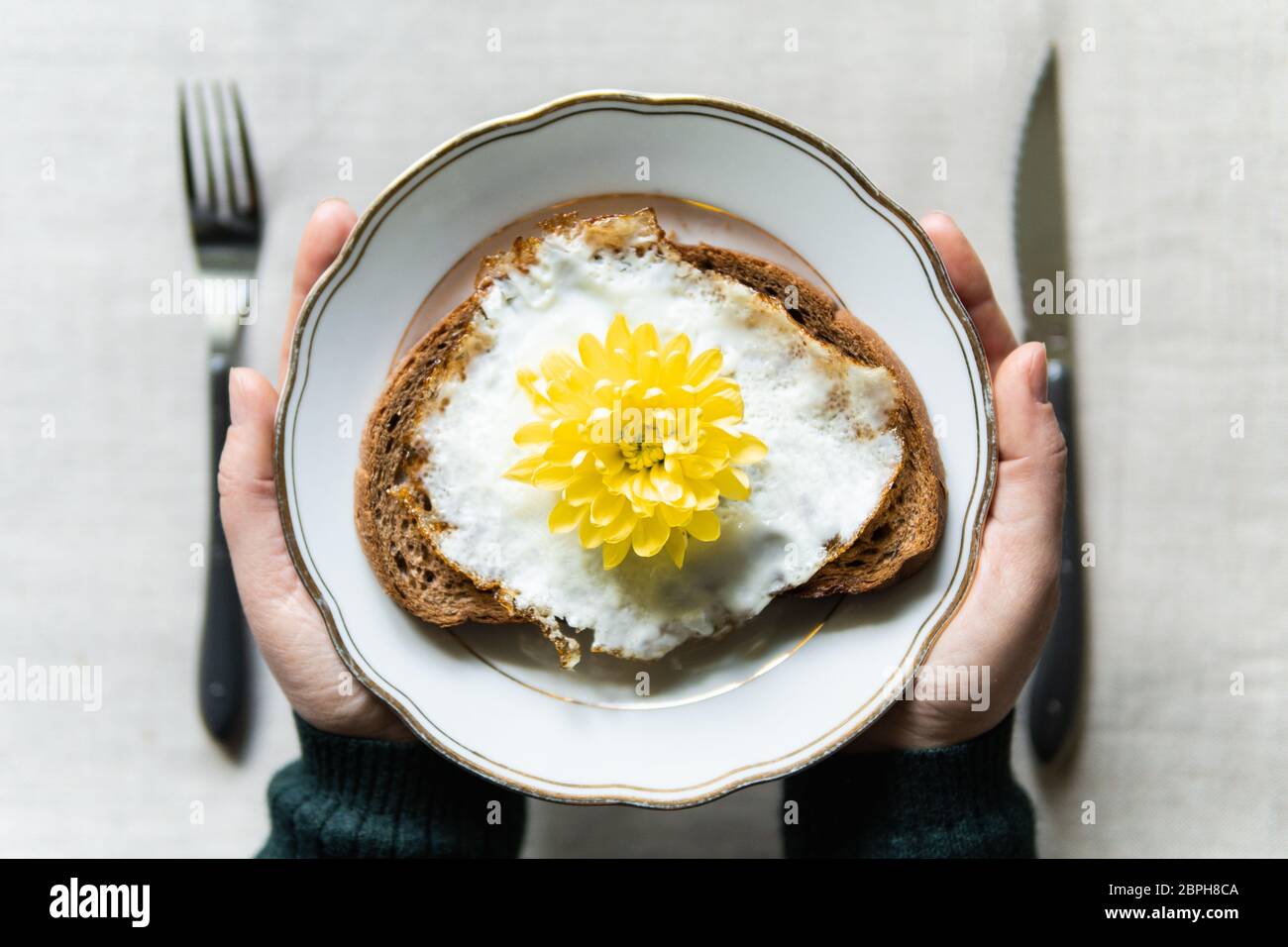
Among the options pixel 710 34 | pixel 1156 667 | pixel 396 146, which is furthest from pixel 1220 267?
pixel 396 146

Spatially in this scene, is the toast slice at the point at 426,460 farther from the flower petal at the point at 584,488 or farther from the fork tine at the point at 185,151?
the fork tine at the point at 185,151

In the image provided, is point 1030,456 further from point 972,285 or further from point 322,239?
point 322,239

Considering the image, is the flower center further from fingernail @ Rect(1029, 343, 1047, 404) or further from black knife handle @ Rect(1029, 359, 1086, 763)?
black knife handle @ Rect(1029, 359, 1086, 763)

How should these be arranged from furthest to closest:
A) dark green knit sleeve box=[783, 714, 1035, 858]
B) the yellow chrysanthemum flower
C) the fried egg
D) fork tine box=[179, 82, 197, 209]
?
fork tine box=[179, 82, 197, 209] → dark green knit sleeve box=[783, 714, 1035, 858] → the fried egg → the yellow chrysanthemum flower

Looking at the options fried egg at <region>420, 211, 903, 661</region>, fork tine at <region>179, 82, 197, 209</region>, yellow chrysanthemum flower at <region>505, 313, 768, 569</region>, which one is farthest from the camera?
fork tine at <region>179, 82, 197, 209</region>

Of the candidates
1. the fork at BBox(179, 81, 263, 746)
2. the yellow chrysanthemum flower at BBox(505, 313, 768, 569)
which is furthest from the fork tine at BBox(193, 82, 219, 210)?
the yellow chrysanthemum flower at BBox(505, 313, 768, 569)

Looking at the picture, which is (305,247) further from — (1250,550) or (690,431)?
(1250,550)

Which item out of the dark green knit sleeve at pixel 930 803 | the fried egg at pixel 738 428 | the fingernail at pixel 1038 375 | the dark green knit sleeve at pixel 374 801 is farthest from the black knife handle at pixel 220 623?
the fingernail at pixel 1038 375
